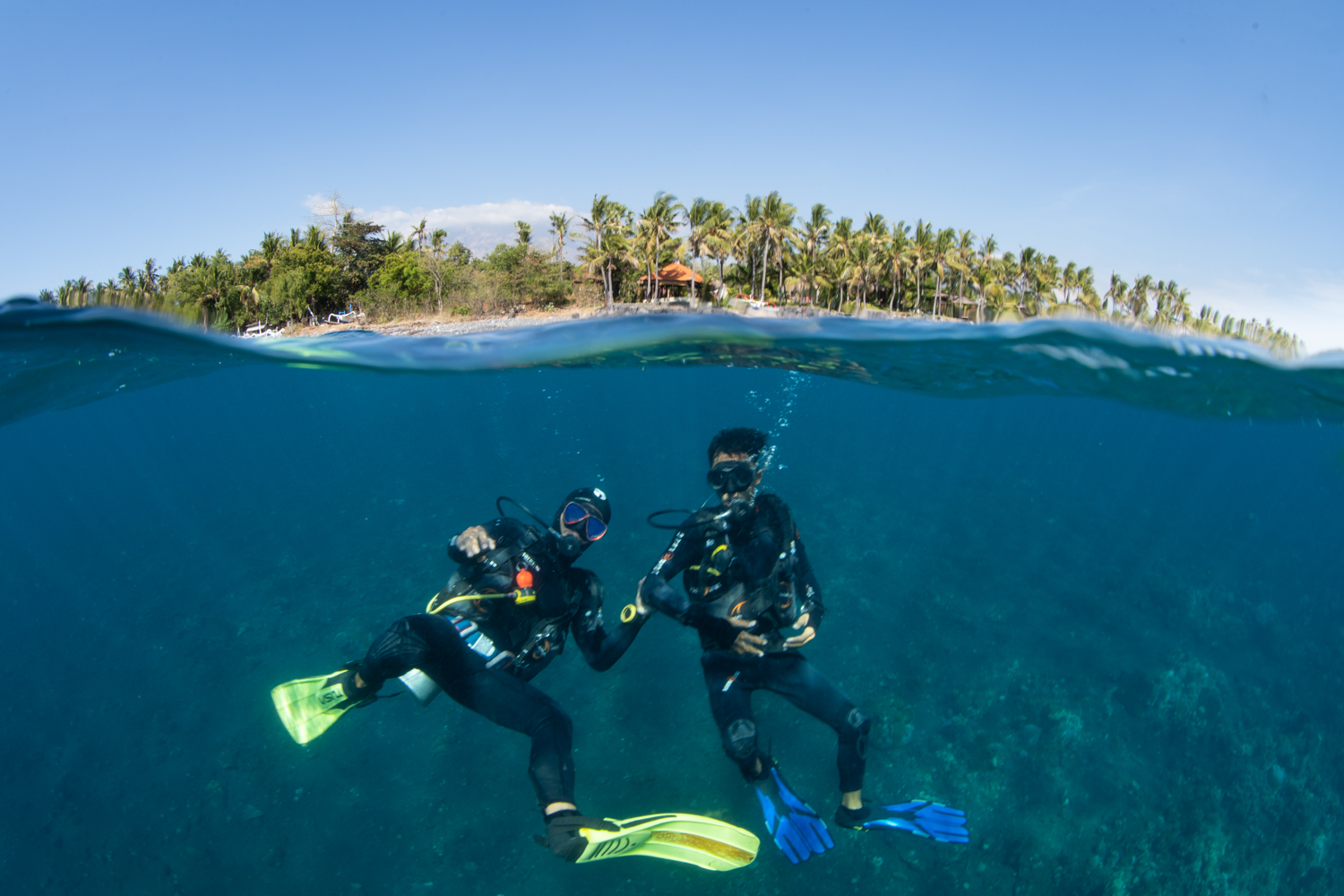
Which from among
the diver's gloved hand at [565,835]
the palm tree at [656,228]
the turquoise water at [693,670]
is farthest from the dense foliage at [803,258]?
the diver's gloved hand at [565,835]

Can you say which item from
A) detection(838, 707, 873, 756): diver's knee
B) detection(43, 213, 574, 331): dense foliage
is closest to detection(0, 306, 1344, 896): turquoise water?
detection(838, 707, 873, 756): diver's knee

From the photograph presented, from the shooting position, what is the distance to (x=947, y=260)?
51.4m

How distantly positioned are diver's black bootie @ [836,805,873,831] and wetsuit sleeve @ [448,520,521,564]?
358 centimetres

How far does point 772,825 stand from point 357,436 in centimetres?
5370

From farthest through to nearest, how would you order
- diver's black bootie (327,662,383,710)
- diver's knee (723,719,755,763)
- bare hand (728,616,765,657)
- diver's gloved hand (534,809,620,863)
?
bare hand (728,616,765,657)
diver's knee (723,719,755,763)
diver's black bootie (327,662,383,710)
diver's gloved hand (534,809,620,863)

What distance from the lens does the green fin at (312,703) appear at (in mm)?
4832

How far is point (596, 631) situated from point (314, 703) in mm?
2347

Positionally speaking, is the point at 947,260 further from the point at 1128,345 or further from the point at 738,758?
the point at 738,758

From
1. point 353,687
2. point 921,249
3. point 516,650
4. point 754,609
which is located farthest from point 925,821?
point 921,249

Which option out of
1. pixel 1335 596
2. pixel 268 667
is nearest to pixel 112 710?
pixel 268 667

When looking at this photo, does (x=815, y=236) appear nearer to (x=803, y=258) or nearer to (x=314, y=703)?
(x=803, y=258)

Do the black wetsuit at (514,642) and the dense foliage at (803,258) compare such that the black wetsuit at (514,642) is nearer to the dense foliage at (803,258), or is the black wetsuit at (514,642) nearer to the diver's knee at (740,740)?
the diver's knee at (740,740)

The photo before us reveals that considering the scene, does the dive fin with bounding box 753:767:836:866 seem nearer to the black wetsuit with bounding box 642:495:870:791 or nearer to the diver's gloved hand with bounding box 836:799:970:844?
the diver's gloved hand with bounding box 836:799:970:844

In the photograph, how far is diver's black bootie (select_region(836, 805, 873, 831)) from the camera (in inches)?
206
